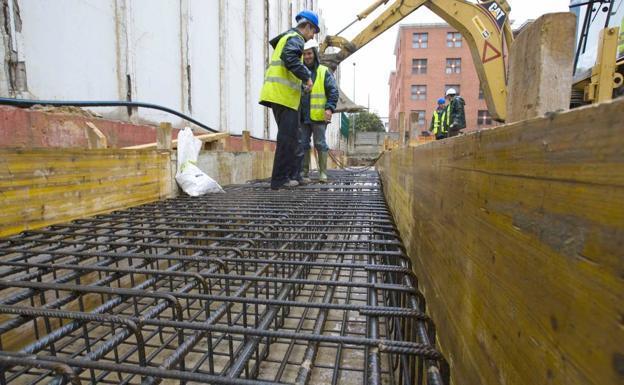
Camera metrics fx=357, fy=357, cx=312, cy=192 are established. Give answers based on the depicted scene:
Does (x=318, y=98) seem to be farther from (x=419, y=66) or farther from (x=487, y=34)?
(x=419, y=66)

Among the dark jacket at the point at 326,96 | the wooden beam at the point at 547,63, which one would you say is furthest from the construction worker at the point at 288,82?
the wooden beam at the point at 547,63

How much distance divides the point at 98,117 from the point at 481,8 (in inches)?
272

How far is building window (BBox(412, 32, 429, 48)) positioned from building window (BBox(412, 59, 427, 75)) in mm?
1563

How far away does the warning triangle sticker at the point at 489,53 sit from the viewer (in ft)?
22.4

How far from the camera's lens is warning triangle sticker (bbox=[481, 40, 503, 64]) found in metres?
6.82

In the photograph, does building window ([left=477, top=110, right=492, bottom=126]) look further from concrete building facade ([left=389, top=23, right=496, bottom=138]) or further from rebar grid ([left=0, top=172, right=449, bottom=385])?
rebar grid ([left=0, top=172, right=449, bottom=385])

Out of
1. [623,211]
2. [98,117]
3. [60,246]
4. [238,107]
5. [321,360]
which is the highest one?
[238,107]

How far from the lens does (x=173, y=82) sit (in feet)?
18.7

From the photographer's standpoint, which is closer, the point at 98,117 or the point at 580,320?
the point at 580,320

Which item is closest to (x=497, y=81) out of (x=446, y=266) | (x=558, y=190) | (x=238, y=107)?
(x=238, y=107)

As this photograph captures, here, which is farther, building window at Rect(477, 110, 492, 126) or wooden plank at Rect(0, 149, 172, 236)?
building window at Rect(477, 110, 492, 126)

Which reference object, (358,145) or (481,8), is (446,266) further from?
(358,145)

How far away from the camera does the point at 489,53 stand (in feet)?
22.5

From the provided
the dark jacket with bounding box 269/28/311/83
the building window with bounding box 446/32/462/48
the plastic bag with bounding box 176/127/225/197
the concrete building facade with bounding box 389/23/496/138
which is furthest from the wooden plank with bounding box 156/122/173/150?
the building window with bounding box 446/32/462/48
